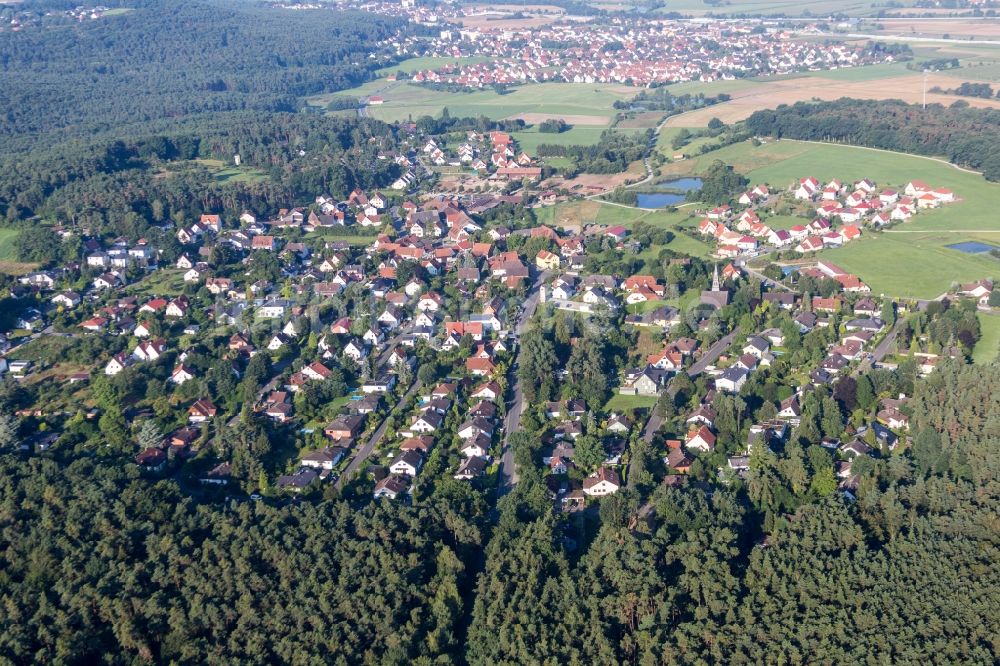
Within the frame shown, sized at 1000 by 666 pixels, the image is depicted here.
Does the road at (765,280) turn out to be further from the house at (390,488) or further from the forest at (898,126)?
the forest at (898,126)

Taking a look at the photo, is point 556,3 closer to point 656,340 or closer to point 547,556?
point 656,340

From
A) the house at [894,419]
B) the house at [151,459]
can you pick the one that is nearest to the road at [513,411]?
the house at [151,459]

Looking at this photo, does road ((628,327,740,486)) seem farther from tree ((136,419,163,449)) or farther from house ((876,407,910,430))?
tree ((136,419,163,449))

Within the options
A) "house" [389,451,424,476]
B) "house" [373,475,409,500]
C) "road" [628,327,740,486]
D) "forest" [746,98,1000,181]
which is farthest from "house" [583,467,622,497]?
"forest" [746,98,1000,181]

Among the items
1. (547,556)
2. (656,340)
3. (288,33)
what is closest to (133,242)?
(656,340)

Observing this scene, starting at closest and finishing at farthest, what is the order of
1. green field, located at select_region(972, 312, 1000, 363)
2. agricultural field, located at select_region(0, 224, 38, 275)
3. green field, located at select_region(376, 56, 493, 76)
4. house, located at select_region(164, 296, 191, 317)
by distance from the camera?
green field, located at select_region(972, 312, 1000, 363) < house, located at select_region(164, 296, 191, 317) < agricultural field, located at select_region(0, 224, 38, 275) < green field, located at select_region(376, 56, 493, 76)

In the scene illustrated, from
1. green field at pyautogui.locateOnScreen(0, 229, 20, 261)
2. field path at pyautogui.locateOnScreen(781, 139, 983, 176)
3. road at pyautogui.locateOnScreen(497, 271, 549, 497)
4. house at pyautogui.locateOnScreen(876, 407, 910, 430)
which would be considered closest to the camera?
road at pyautogui.locateOnScreen(497, 271, 549, 497)
